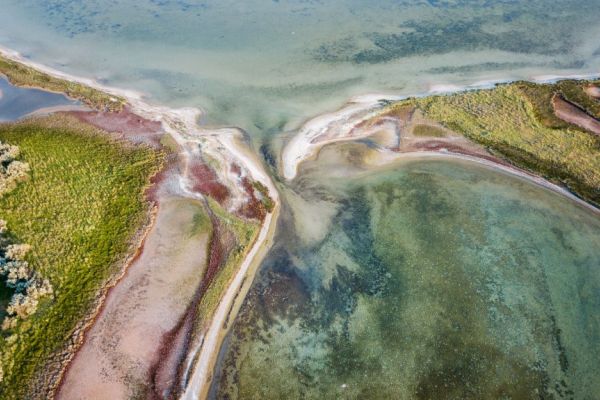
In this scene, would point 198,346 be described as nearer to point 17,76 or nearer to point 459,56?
point 17,76

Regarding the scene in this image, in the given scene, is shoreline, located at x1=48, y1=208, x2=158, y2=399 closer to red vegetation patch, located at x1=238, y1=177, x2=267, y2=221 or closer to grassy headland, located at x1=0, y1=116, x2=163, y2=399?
grassy headland, located at x1=0, y1=116, x2=163, y2=399

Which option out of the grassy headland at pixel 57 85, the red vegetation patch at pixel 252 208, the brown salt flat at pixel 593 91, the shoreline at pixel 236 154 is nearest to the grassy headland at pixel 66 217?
the shoreline at pixel 236 154

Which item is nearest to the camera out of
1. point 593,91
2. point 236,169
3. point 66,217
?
point 66,217

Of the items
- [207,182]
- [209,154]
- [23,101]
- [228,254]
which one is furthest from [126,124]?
[228,254]

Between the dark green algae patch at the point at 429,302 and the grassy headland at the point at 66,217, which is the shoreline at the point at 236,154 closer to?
the dark green algae patch at the point at 429,302

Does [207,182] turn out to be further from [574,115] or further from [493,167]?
[574,115]

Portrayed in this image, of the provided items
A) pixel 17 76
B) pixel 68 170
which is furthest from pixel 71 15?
pixel 68 170
